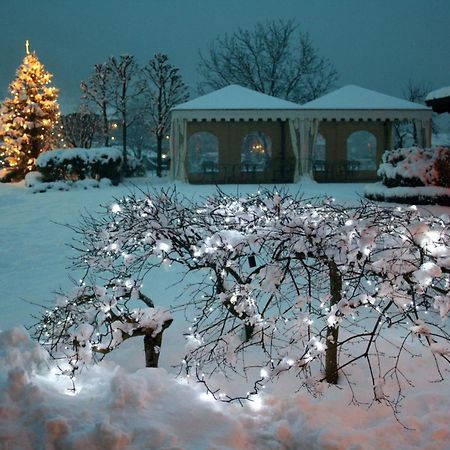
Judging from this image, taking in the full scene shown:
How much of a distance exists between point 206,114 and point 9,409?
1672 centimetres

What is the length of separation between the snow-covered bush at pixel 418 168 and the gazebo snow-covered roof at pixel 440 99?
1.17 meters

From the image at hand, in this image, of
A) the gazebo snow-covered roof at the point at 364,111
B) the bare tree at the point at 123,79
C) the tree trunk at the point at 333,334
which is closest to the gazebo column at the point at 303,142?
the gazebo snow-covered roof at the point at 364,111

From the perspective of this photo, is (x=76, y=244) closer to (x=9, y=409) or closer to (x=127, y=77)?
(x=9, y=409)

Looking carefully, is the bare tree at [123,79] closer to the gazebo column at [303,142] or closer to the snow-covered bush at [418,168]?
the gazebo column at [303,142]

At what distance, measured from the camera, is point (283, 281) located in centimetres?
406

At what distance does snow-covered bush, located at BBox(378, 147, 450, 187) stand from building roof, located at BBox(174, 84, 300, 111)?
7.57 metres

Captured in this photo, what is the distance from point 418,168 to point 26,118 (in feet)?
57.4

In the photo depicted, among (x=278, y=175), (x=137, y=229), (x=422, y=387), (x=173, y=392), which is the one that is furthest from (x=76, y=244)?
(x=278, y=175)

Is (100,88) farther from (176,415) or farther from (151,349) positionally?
(176,415)

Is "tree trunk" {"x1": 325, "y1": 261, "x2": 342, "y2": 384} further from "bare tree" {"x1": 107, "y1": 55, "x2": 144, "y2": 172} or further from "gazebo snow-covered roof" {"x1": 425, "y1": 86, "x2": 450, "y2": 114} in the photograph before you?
"bare tree" {"x1": 107, "y1": 55, "x2": 144, "y2": 172}

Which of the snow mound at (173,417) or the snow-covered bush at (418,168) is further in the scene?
the snow-covered bush at (418,168)

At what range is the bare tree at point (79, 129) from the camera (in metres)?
28.5

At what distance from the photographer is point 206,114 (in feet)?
63.2

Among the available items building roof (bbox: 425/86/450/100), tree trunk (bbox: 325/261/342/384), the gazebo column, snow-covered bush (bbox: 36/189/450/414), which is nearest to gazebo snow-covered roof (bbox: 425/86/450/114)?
building roof (bbox: 425/86/450/100)
